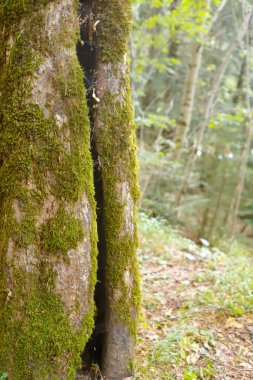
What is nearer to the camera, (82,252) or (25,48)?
(25,48)

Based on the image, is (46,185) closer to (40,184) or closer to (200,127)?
(40,184)

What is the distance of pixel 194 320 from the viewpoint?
3.96 m

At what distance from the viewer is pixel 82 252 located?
97.5 inches

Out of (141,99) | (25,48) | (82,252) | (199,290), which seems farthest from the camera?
(141,99)

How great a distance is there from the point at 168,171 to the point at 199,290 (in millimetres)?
6156

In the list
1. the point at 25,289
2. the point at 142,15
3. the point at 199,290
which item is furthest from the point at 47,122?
the point at 142,15

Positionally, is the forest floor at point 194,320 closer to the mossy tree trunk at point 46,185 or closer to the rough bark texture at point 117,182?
the rough bark texture at point 117,182

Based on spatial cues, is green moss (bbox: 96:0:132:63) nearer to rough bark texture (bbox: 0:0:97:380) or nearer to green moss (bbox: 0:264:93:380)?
rough bark texture (bbox: 0:0:97:380)

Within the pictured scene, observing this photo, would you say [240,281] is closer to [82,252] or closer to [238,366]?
[238,366]

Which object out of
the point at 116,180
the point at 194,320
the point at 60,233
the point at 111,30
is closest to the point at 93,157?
the point at 116,180

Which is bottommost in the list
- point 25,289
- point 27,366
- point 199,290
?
point 199,290

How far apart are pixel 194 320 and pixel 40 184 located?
8.62 feet

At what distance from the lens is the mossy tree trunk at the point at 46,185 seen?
229cm

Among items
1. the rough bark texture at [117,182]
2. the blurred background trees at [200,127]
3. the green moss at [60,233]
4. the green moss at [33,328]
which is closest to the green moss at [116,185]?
the rough bark texture at [117,182]
